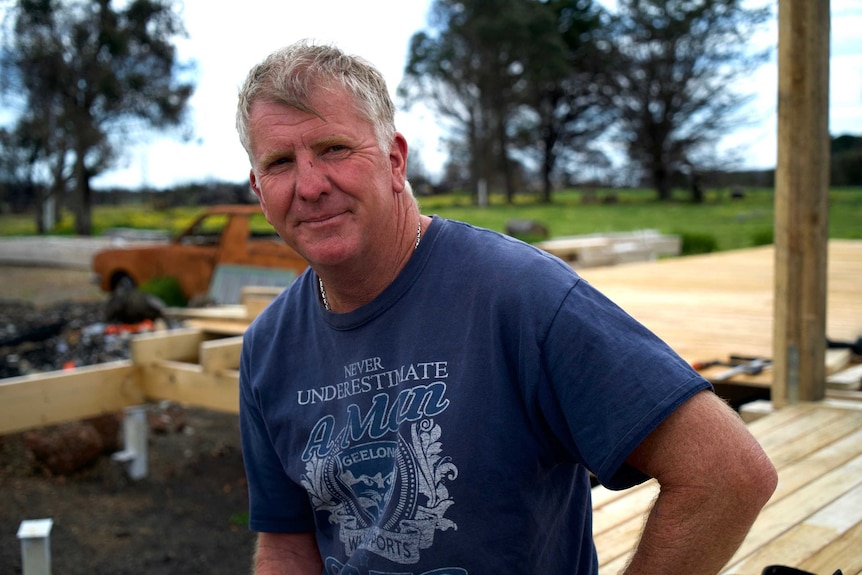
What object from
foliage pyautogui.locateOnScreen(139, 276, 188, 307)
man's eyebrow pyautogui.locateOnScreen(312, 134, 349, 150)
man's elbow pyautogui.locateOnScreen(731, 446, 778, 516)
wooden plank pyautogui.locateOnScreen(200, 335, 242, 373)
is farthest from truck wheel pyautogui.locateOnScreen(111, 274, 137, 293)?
man's elbow pyautogui.locateOnScreen(731, 446, 778, 516)

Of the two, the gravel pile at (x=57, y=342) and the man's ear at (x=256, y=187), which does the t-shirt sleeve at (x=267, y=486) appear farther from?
the gravel pile at (x=57, y=342)

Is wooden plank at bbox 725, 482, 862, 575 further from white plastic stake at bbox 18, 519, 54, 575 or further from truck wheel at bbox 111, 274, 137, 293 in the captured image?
truck wheel at bbox 111, 274, 137, 293

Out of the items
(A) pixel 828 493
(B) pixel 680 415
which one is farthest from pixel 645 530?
(A) pixel 828 493

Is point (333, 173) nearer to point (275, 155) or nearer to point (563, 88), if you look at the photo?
point (275, 155)

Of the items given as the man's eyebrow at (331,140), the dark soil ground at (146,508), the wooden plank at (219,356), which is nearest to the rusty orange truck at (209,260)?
the dark soil ground at (146,508)

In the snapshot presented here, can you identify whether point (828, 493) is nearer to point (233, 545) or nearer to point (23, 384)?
point (233, 545)

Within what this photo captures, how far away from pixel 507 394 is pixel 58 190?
100 ft

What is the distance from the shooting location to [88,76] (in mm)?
25203

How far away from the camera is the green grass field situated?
568 inches

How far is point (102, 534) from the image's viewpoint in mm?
4656

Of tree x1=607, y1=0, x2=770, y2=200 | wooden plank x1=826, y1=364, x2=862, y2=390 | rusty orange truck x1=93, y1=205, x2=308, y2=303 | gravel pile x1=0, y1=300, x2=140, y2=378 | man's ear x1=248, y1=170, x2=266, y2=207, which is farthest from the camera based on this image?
tree x1=607, y1=0, x2=770, y2=200

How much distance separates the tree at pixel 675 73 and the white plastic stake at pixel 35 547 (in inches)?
1303

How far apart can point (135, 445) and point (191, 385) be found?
772mm

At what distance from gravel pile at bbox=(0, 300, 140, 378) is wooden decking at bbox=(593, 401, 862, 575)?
5899mm
